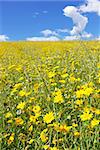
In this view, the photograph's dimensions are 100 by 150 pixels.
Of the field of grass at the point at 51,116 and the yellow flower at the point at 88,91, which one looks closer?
the field of grass at the point at 51,116

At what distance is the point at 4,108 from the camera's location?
300 centimetres

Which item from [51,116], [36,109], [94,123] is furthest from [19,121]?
[94,123]

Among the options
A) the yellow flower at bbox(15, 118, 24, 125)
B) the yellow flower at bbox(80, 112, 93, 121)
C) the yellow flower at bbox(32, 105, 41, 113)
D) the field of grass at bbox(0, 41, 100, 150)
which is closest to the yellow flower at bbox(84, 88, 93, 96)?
the field of grass at bbox(0, 41, 100, 150)

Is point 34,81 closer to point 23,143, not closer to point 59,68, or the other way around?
point 59,68

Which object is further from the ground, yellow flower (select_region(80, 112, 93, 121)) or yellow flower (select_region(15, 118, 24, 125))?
yellow flower (select_region(80, 112, 93, 121))

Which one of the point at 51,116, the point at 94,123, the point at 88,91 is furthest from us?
the point at 88,91

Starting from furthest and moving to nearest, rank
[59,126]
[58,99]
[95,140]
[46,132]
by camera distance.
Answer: [58,99] < [46,132] < [59,126] < [95,140]

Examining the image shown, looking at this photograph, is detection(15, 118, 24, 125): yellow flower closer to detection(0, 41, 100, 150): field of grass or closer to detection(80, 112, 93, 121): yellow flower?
detection(0, 41, 100, 150): field of grass

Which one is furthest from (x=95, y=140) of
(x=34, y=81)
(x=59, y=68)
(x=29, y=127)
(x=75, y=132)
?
(x=59, y=68)

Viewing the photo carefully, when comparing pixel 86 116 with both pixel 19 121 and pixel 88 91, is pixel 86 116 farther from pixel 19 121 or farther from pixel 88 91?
pixel 19 121

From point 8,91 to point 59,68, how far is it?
1.02 m

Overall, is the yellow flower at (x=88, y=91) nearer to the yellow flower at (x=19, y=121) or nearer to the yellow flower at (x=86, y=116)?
the yellow flower at (x=86, y=116)

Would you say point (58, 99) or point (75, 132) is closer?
point (75, 132)

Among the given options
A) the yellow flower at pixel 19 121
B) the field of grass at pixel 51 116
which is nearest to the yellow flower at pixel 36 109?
the field of grass at pixel 51 116
